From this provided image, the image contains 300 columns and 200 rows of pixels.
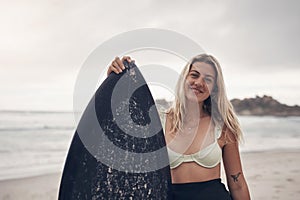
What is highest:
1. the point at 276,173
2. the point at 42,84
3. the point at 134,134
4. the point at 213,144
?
the point at 134,134

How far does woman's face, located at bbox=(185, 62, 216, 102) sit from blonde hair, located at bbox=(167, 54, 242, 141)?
1 centimetres

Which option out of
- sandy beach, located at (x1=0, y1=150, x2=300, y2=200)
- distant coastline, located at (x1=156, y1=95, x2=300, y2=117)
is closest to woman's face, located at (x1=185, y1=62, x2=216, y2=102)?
sandy beach, located at (x1=0, y1=150, x2=300, y2=200)

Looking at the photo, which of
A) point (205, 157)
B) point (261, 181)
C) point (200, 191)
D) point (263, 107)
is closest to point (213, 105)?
point (205, 157)

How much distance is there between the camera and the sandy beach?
4.02 m

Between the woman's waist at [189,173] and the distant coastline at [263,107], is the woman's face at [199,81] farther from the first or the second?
the distant coastline at [263,107]

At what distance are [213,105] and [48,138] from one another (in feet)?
17.1

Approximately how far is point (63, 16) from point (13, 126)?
2109 mm

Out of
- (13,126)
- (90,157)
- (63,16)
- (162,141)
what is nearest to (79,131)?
(90,157)

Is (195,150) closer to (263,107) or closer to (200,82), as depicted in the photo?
(200,82)

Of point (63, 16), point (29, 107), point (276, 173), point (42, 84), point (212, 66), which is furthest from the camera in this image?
point (29, 107)

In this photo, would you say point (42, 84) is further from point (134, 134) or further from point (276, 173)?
point (134, 134)

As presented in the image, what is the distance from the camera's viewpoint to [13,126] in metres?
6.93

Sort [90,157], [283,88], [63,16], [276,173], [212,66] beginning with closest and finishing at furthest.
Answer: [90,157] < [212,66] < [276,173] < [63,16] < [283,88]

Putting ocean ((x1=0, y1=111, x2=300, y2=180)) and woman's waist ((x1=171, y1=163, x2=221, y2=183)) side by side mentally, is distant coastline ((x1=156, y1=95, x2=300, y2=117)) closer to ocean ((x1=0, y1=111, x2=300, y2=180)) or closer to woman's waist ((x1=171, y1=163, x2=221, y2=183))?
ocean ((x1=0, y1=111, x2=300, y2=180))
